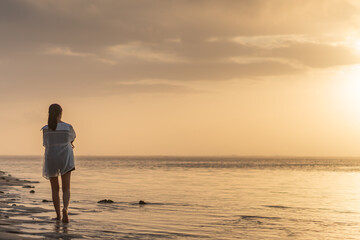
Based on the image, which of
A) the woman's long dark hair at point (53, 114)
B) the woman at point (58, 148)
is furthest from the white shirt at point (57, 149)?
the woman's long dark hair at point (53, 114)

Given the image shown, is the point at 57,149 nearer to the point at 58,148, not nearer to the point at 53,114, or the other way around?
the point at 58,148

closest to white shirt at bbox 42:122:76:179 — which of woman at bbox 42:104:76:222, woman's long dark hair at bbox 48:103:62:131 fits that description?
woman at bbox 42:104:76:222

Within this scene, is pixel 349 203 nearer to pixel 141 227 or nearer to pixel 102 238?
pixel 141 227

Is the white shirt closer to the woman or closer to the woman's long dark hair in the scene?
the woman

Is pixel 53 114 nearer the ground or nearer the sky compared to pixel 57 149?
nearer the sky

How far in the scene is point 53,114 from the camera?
11.5 m

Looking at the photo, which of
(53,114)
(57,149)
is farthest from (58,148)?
(53,114)

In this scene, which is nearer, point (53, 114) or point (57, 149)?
point (53, 114)

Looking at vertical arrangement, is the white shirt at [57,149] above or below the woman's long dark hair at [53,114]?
below

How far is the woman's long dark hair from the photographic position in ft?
37.6

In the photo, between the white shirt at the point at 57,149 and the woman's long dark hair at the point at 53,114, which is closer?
the woman's long dark hair at the point at 53,114

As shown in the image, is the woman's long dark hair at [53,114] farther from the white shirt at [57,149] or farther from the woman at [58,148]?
the white shirt at [57,149]

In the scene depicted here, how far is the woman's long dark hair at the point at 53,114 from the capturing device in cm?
1145

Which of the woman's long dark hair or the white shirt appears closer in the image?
the woman's long dark hair
